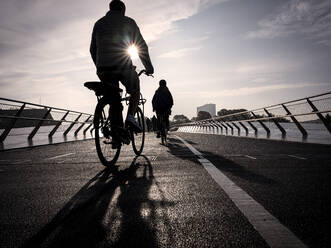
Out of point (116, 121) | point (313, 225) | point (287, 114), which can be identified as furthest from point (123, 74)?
point (287, 114)

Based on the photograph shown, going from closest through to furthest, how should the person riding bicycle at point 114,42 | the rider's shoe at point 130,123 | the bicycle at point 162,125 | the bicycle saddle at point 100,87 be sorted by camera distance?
1. the bicycle saddle at point 100,87
2. the person riding bicycle at point 114,42
3. the rider's shoe at point 130,123
4. the bicycle at point 162,125

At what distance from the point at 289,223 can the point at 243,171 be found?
180cm

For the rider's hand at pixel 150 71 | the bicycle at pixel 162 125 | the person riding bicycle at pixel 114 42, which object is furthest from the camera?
the bicycle at pixel 162 125

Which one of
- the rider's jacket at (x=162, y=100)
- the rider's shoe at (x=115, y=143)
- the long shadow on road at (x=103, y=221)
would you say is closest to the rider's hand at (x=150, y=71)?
the rider's shoe at (x=115, y=143)

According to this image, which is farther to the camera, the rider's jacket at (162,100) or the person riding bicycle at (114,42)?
the rider's jacket at (162,100)

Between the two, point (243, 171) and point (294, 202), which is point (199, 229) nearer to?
point (294, 202)

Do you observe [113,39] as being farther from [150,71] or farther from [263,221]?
[263,221]

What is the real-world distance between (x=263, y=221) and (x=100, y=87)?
2.84 meters

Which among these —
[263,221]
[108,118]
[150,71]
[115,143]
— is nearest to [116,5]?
[150,71]

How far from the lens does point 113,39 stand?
3904mm

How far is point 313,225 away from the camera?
4.77 feet

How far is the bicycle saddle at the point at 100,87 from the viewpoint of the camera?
366 centimetres

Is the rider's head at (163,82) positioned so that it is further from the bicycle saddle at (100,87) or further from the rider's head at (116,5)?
the bicycle saddle at (100,87)

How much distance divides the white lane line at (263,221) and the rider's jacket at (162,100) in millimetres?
7332
